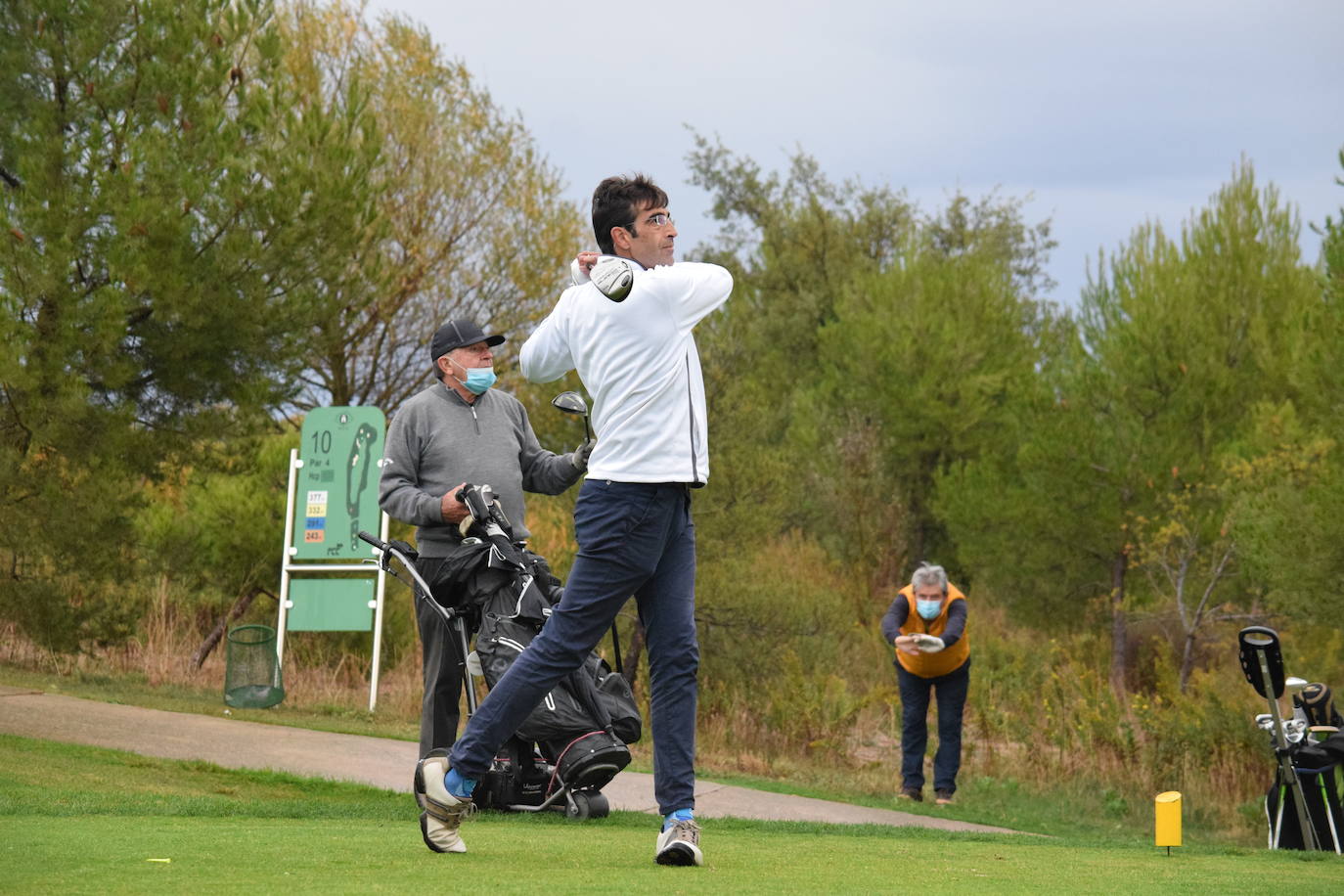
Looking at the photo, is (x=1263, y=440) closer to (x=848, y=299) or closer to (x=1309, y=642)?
(x=1309, y=642)

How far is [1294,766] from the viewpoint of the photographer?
32.4 feet

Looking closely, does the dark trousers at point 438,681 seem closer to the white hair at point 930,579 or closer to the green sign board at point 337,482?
the white hair at point 930,579

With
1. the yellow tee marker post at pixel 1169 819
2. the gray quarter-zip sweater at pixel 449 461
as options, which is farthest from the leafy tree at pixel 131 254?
the yellow tee marker post at pixel 1169 819

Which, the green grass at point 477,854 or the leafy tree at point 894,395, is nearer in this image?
the green grass at point 477,854

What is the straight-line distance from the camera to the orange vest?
11.4 m

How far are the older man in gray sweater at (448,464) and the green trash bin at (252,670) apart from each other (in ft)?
21.6

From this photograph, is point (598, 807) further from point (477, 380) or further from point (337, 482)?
point (337, 482)

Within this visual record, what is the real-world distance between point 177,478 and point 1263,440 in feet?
49.8

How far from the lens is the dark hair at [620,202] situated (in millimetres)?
5332

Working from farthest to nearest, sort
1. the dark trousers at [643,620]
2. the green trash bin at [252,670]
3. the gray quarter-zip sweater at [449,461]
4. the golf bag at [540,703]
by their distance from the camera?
the green trash bin at [252,670]
the gray quarter-zip sweater at [449,461]
the golf bag at [540,703]
the dark trousers at [643,620]

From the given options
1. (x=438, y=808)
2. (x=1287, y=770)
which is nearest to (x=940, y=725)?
(x=1287, y=770)

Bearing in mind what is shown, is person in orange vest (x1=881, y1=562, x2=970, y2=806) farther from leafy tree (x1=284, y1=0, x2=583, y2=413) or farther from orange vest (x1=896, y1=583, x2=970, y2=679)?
leafy tree (x1=284, y1=0, x2=583, y2=413)

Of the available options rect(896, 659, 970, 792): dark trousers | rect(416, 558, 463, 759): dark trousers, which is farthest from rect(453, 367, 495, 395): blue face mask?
rect(896, 659, 970, 792): dark trousers

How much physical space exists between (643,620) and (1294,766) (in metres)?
6.29
